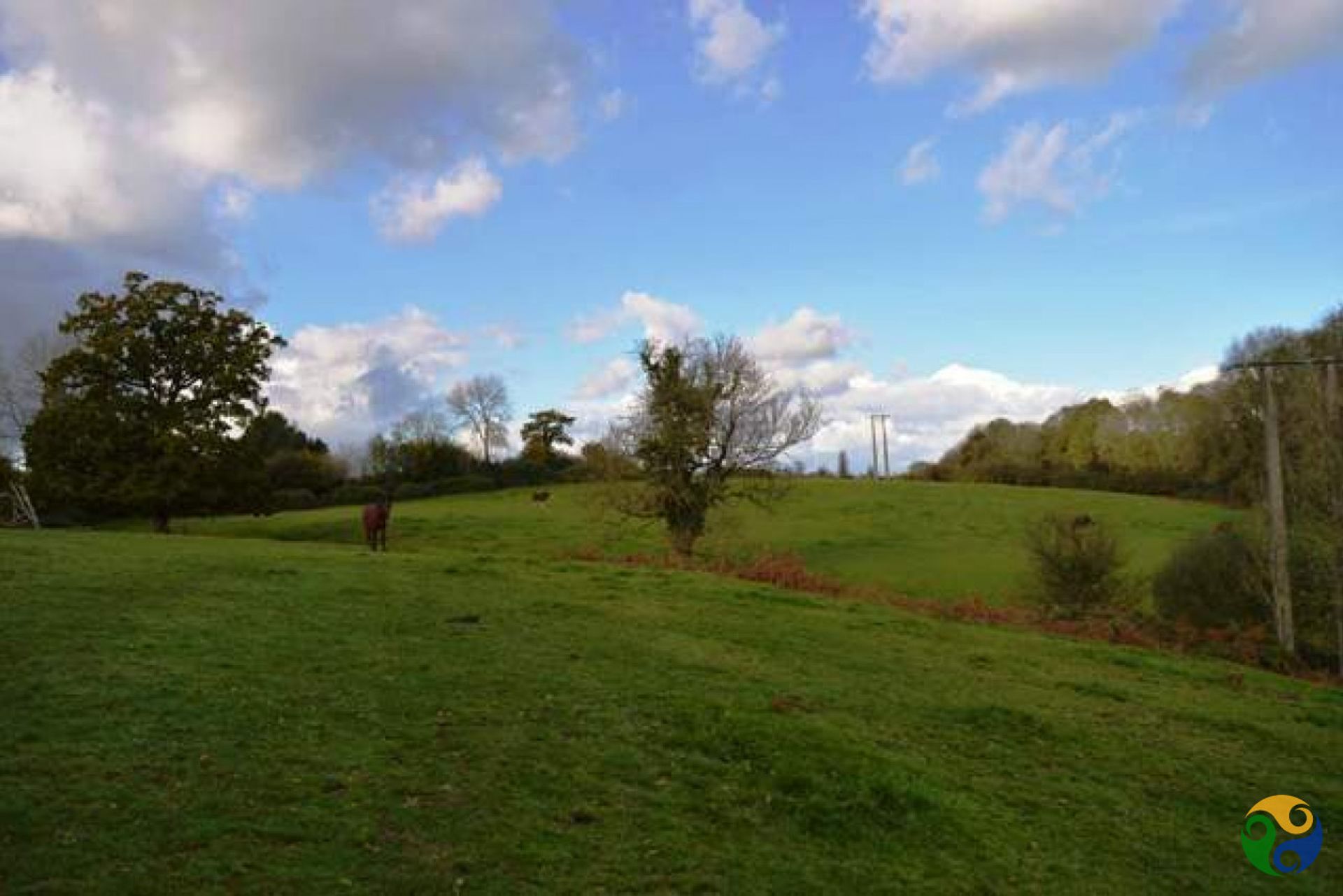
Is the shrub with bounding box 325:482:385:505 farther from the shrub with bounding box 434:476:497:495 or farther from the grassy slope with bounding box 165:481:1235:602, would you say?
the shrub with bounding box 434:476:497:495

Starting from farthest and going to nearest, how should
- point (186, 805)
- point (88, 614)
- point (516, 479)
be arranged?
point (516, 479) < point (88, 614) < point (186, 805)

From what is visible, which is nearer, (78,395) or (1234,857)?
(1234,857)

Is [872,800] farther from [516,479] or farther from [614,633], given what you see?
[516,479]

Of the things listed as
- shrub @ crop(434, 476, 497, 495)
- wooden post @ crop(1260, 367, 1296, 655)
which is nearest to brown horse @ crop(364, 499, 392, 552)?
wooden post @ crop(1260, 367, 1296, 655)

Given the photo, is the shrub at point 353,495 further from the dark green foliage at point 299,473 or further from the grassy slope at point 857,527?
the grassy slope at point 857,527

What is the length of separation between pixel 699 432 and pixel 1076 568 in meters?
14.7

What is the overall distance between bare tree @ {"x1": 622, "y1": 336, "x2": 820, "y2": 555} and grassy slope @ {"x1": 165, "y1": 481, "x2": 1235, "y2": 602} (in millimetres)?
2041

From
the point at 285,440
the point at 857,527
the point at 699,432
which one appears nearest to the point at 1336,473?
the point at 699,432

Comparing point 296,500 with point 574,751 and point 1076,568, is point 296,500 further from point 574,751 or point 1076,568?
point 574,751

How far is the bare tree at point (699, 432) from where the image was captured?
120 feet

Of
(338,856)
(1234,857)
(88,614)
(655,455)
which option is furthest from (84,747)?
(655,455)

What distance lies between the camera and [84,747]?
7.44 metres

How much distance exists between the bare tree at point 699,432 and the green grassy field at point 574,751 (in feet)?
60.0

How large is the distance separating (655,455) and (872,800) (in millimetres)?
28972
